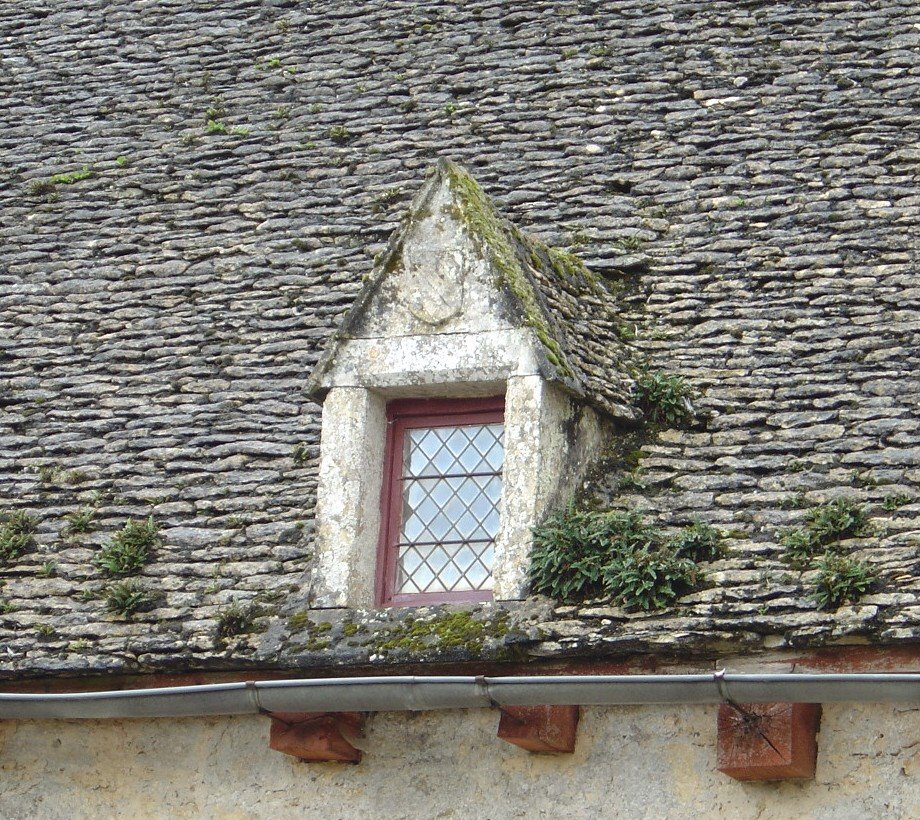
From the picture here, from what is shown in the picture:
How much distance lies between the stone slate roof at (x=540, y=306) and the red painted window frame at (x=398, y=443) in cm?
38

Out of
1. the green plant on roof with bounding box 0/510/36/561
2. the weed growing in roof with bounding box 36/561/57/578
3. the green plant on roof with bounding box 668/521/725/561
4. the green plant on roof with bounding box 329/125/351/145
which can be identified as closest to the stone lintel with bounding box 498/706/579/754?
the green plant on roof with bounding box 668/521/725/561

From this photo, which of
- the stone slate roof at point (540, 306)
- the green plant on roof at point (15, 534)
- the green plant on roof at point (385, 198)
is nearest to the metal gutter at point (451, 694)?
the green plant on roof at point (15, 534)

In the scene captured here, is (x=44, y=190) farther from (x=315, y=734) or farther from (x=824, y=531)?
(x=824, y=531)

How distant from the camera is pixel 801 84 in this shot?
10164 millimetres

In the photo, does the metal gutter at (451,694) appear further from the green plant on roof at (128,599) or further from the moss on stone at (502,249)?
the moss on stone at (502,249)

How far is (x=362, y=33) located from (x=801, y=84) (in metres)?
2.77

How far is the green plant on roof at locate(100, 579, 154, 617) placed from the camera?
829 centimetres

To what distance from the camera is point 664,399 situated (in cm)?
848

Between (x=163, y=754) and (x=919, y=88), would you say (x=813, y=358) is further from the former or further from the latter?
(x=163, y=754)

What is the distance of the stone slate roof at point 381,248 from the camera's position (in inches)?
313

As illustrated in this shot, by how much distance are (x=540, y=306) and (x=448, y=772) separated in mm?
2055

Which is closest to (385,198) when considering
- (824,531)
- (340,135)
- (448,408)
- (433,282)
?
(340,135)

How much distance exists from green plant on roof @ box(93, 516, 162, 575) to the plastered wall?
708mm

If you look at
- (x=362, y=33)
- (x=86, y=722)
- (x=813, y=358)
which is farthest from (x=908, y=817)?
(x=362, y=33)
